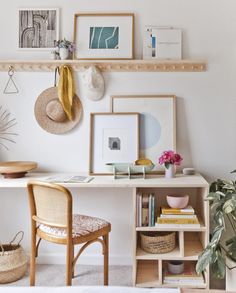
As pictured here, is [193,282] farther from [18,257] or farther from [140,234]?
[18,257]

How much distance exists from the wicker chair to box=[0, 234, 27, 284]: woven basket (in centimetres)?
26

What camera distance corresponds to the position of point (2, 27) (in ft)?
8.50

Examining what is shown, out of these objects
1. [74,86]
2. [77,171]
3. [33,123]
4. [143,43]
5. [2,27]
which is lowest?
[77,171]

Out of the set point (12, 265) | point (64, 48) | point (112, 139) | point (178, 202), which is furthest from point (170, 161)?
point (12, 265)

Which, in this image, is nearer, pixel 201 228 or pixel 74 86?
pixel 201 228

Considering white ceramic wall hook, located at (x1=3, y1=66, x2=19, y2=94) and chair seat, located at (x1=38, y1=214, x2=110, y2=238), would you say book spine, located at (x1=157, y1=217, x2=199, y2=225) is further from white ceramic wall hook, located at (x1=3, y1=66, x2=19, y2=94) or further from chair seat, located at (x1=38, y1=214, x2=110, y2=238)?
white ceramic wall hook, located at (x1=3, y1=66, x2=19, y2=94)

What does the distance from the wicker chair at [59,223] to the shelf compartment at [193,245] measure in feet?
1.97

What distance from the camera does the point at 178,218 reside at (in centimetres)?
215

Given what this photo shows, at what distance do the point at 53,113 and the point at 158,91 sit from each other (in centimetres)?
90

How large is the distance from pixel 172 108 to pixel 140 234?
1.04m

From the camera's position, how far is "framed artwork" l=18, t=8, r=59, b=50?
256 cm

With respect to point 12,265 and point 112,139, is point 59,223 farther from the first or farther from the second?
point 112,139

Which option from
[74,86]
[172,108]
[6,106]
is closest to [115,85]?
[74,86]

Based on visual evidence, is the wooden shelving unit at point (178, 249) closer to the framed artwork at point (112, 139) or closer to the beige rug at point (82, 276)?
the beige rug at point (82, 276)
